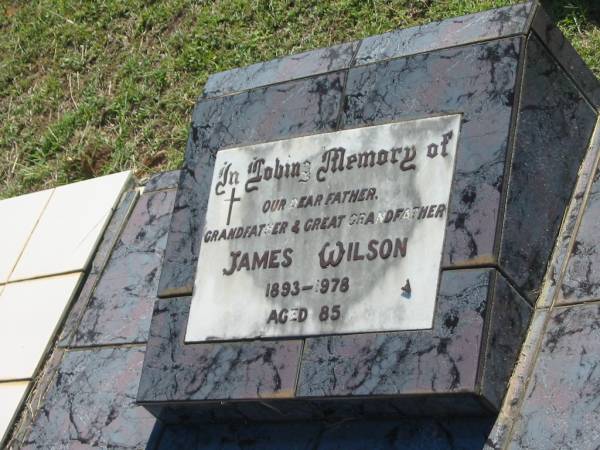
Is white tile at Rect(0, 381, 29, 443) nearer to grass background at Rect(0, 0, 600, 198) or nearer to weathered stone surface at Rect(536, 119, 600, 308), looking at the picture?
grass background at Rect(0, 0, 600, 198)

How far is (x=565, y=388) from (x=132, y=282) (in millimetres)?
A: 1493

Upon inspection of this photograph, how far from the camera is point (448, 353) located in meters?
2.46

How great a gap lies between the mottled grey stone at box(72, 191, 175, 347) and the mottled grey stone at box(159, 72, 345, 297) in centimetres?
37

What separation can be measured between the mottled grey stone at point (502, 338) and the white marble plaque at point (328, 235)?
0.46ft

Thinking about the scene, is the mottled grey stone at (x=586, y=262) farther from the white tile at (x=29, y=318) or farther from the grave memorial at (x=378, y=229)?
the white tile at (x=29, y=318)

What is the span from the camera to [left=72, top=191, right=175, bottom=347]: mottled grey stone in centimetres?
339

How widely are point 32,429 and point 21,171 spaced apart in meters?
1.45

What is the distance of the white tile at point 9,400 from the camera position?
11.2ft

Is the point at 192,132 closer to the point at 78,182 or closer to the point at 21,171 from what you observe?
the point at 78,182

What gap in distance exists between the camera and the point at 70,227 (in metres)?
3.95

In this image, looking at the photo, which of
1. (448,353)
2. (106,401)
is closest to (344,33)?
(106,401)

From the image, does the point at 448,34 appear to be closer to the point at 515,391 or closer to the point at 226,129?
the point at 226,129

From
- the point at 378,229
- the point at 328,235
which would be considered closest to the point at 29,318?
the point at 328,235

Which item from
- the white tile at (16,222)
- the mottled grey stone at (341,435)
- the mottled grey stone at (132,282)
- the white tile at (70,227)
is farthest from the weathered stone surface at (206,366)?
the white tile at (16,222)
